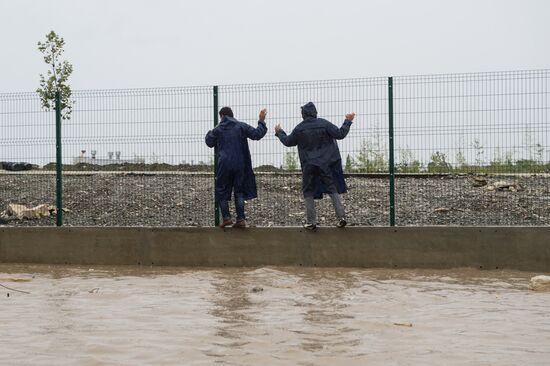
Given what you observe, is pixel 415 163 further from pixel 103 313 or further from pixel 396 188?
pixel 103 313

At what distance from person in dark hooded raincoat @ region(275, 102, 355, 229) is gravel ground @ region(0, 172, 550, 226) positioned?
2.98 feet

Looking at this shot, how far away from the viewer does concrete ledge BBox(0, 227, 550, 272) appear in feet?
36.9

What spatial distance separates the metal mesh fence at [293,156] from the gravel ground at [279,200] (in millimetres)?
Result: 26

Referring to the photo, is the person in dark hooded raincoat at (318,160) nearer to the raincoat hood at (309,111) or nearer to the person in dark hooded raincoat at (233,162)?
the raincoat hood at (309,111)

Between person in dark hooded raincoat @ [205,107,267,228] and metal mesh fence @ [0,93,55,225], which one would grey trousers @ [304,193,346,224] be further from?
metal mesh fence @ [0,93,55,225]

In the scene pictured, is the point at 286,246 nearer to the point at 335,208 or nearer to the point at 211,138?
the point at 335,208

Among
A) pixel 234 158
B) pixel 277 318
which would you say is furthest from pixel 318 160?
pixel 277 318

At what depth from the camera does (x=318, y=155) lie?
11.5 meters

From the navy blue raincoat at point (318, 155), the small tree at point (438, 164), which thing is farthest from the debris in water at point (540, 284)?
the navy blue raincoat at point (318, 155)

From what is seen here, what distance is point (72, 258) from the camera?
1264 cm

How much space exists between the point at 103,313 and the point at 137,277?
3170mm

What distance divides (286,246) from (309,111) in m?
1.89

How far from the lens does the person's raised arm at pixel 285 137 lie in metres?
11.6

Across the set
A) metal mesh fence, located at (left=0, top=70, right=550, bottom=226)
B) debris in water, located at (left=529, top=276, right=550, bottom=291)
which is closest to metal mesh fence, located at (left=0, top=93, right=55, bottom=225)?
metal mesh fence, located at (left=0, top=70, right=550, bottom=226)
